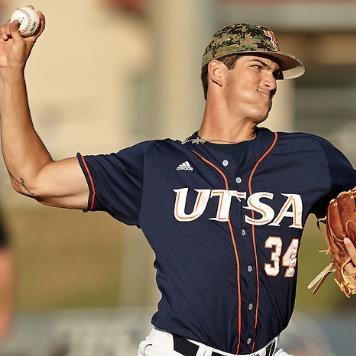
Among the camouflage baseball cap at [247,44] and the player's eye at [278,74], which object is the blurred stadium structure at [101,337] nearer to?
the player's eye at [278,74]

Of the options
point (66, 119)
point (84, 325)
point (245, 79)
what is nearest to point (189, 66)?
point (84, 325)

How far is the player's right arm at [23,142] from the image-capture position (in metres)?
3.29

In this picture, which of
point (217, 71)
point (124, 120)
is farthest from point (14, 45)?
point (124, 120)

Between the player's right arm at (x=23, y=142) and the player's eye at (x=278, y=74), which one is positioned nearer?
the player's right arm at (x=23, y=142)

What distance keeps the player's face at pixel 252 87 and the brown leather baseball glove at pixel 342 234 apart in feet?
1.19

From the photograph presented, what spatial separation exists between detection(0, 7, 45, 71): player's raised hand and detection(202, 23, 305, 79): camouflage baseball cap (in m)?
0.59

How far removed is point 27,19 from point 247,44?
2.30 ft

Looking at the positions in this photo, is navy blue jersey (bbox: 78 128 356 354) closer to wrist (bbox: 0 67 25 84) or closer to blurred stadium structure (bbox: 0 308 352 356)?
wrist (bbox: 0 67 25 84)

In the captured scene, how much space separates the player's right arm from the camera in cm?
329

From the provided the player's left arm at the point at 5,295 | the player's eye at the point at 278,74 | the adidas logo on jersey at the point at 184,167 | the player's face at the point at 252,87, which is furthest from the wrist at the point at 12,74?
the player's left arm at the point at 5,295

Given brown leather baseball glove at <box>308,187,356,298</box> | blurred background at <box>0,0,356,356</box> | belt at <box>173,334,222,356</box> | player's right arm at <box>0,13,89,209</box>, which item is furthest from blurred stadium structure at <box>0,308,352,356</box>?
player's right arm at <box>0,13,89,209</box>

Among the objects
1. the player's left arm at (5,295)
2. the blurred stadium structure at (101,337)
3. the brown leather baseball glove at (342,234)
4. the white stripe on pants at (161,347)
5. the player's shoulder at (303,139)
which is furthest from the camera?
the player's left arm at (5,295)

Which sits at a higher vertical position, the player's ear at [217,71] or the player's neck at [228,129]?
the player's ear at [217,71]

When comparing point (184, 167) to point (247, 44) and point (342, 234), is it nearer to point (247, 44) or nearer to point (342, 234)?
point (247, 44)
